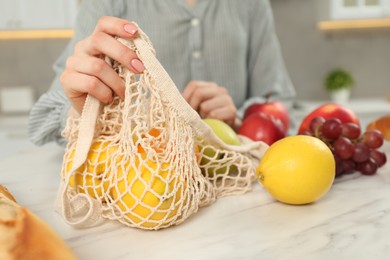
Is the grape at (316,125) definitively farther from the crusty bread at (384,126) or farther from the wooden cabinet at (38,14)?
the wooden cabinet at (38,14)

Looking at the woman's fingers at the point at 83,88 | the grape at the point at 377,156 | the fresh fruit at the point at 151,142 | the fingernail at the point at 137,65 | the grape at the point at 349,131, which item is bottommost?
the grape at the point at 377,156

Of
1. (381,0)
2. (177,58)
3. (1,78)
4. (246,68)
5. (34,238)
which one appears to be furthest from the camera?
(1,78)

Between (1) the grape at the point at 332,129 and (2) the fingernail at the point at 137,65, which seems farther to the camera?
(1) the grape at the point at 332,129

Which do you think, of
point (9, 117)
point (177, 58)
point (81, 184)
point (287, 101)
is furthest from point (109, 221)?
point (9, 117)

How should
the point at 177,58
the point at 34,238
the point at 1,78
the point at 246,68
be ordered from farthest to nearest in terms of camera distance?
the point at 1,78, the point at 246,68, the point at 177,58, the point at 34,238

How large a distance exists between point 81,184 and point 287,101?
0.92 m

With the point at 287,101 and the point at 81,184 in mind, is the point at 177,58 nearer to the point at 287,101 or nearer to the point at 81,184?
the point at 287,101

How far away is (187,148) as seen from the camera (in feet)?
1.52

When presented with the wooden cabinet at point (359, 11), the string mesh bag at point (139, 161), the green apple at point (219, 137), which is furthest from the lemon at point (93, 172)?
the wooden cabinet at point (359, 11)

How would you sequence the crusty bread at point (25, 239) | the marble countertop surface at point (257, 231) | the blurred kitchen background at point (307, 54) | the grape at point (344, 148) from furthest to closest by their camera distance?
the blurred kitchen background at point (307, 54) → the grape at point (344, 148) → the marble countertop surface at point (257, 231) → the crusty bread at point (25, 239)

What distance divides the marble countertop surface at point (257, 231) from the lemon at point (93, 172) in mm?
41

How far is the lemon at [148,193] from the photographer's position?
1.40 ft

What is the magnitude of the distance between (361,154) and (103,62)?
1.24 ft

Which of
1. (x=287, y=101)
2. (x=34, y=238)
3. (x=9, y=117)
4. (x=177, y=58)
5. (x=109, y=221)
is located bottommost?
(x=9, y=117)
